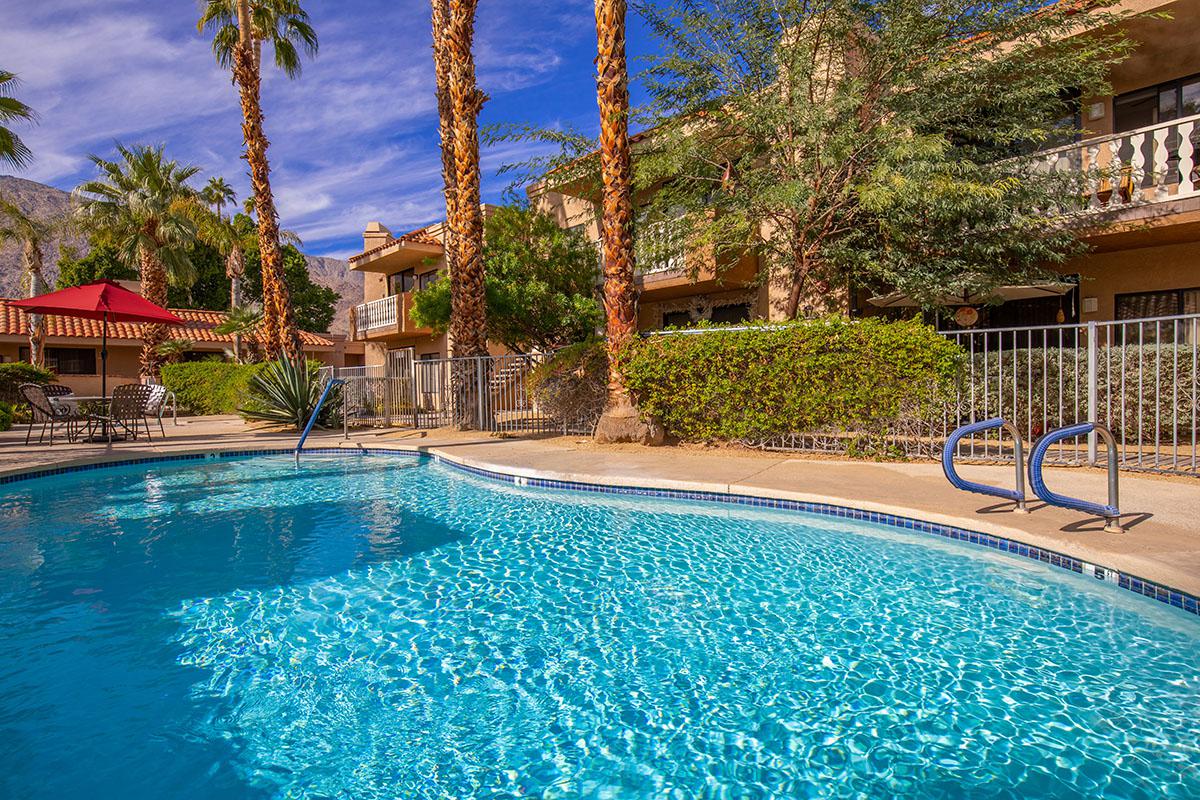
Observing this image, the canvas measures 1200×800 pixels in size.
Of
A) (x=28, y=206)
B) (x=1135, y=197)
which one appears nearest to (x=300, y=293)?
(x=1135, y=197)

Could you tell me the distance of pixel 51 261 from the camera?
88.3m

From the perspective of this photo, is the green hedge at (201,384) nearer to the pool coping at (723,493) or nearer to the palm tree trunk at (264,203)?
the palm tree trunk at (264,203)

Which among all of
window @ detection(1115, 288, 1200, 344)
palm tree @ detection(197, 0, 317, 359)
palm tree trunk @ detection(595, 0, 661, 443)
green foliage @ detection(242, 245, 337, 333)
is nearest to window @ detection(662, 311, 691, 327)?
palm tree trunk @ detection(595, 0, 661, 443)

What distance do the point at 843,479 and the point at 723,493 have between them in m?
1.44

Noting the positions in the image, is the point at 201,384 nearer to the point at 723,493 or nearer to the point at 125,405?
the point at 125,405

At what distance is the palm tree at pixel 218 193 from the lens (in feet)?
119

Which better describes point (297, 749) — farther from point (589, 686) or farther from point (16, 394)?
point (16, 394)

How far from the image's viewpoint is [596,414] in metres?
12.5

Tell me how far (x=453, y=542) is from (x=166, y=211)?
86.8 ft

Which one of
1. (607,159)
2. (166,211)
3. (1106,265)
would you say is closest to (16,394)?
(166,211)

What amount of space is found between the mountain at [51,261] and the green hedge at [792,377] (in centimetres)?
4793

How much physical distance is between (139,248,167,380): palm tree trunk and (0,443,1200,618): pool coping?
15.3 meters

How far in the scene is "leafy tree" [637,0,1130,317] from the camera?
35.9 feet

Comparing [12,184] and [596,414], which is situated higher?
[12,184]
